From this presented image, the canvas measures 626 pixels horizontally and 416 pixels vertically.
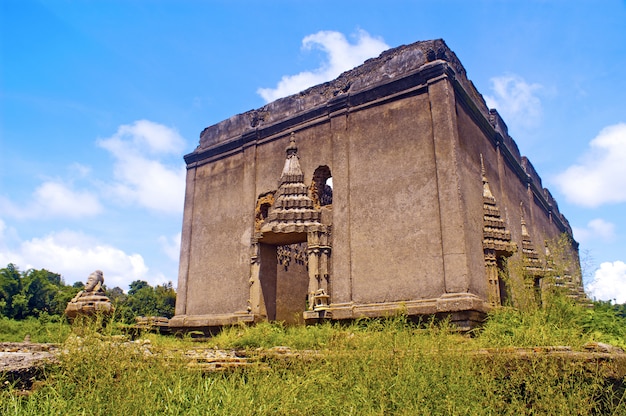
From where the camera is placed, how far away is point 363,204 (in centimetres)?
1005

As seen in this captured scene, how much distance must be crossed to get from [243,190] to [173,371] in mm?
7819

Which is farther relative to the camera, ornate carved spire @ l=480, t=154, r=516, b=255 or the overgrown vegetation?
ornate carved spire @ l=480, t=154, r=516, b=255

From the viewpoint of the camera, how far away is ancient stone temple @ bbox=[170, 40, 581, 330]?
905 centimetres

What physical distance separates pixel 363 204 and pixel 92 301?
535 cm

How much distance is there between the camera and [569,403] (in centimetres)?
414

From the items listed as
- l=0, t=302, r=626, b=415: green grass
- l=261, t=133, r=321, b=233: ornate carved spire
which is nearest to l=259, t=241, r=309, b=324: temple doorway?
l=261, t=133, r=321, b=233: ornate carved spire

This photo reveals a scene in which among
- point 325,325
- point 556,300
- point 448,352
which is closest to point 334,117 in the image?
point 325,325

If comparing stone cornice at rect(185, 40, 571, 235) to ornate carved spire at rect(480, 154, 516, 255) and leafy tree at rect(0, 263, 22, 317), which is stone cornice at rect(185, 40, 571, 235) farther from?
leafy tree at rect(0, 263, 22, 317)

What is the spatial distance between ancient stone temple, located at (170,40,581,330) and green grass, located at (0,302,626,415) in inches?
130

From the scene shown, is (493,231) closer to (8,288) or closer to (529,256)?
(529,256)

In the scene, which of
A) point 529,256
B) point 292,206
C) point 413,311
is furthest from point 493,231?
point 292,206

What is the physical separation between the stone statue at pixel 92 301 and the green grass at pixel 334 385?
3.88 metres

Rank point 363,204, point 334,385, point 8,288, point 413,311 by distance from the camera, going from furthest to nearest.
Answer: point 8,288 < point 363,204 < point 413,311 < point 334,385

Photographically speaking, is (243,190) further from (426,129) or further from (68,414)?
(68,414)
